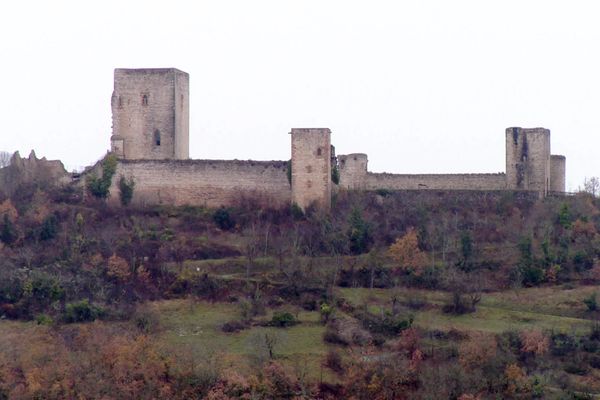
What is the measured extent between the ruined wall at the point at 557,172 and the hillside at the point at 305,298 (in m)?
2.08

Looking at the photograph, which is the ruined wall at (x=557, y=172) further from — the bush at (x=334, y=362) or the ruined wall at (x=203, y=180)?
the bush at (x=334, y=362)

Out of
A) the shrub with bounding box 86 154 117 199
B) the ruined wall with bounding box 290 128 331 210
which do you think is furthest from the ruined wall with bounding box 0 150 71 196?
the ruined wall with bounding box 290 128 331 210

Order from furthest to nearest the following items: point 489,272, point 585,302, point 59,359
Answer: point 489,272 < point 585,302 < point 59,359

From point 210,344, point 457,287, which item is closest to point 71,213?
point 210,344

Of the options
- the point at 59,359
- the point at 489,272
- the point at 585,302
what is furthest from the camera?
the point at 489,272

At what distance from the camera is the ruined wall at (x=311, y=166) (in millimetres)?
39750

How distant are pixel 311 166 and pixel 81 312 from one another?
28.3 ft

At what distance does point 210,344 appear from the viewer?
32.6 meters

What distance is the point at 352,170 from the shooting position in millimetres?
41344

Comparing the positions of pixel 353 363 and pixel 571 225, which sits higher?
pixel 571 225

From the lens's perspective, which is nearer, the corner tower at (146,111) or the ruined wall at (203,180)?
the ruined wall at (203,180)

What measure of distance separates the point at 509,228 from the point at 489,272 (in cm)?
241

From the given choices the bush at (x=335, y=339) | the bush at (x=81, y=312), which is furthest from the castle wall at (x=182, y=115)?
the bush at (x=335, y=339)

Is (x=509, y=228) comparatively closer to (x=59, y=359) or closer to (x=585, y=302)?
(x=585, y=302)
